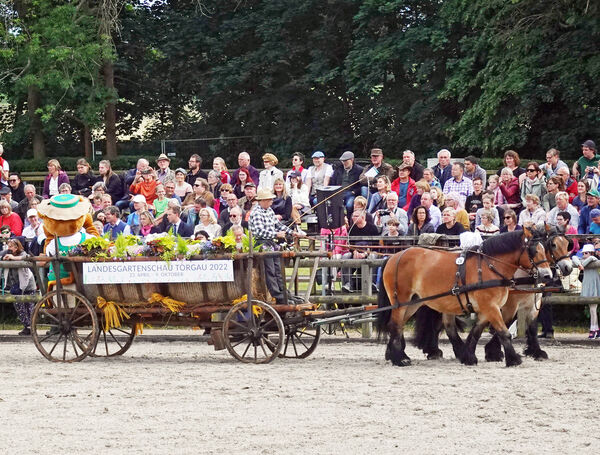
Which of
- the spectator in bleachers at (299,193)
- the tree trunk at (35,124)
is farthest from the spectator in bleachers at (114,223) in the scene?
the tree trunk at (35,124)

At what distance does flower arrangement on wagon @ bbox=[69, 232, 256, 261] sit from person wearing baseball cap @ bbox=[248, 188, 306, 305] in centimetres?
23

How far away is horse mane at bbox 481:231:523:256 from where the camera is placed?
47.4 feet

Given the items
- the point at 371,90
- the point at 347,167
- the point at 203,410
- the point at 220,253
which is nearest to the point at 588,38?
the point at 371,90

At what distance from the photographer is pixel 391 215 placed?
1812 centimetres

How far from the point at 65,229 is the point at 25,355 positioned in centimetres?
196

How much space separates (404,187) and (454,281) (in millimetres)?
5236

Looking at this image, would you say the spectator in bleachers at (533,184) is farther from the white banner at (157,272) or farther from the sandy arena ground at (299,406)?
the white banner at (157,272)

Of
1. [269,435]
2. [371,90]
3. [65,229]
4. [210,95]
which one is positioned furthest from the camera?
[210,95]

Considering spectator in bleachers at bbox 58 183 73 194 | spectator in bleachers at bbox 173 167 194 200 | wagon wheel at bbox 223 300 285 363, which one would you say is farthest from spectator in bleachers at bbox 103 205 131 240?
wagon wheel at bbox 223 300 285 363

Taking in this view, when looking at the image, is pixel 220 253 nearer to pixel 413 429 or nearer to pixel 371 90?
pixel 413 429

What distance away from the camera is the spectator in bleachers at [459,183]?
19250 mm

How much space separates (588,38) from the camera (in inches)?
1145

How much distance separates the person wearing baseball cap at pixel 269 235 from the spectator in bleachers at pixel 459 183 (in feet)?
15.4

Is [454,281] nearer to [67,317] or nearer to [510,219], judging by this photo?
[510,219]
